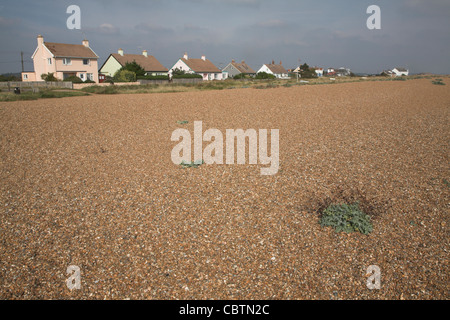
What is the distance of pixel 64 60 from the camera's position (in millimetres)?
45344

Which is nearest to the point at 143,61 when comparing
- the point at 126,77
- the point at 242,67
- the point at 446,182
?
the point at 126,77

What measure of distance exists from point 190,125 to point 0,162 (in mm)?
7025

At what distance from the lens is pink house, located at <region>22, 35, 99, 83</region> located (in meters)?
44.5

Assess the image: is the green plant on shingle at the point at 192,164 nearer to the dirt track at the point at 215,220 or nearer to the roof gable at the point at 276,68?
the dirt track at the point at 215,220

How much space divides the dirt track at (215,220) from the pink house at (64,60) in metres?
40.2

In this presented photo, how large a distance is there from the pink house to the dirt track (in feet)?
132

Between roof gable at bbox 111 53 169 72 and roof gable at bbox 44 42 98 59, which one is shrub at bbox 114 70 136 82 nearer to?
roof gable at bbox 44 42 98 59

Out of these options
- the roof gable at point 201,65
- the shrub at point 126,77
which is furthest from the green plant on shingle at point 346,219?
the roof gable at point 201,65

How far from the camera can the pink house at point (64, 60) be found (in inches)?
1752

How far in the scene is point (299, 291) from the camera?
3855 mm

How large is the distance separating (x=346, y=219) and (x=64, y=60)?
51289 millimetres

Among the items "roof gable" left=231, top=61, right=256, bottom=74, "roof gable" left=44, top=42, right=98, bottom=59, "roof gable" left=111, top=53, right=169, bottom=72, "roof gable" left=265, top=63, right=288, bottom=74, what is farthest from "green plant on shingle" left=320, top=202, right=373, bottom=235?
"roof gable" left=265, top=63, right=288, bottom=74
